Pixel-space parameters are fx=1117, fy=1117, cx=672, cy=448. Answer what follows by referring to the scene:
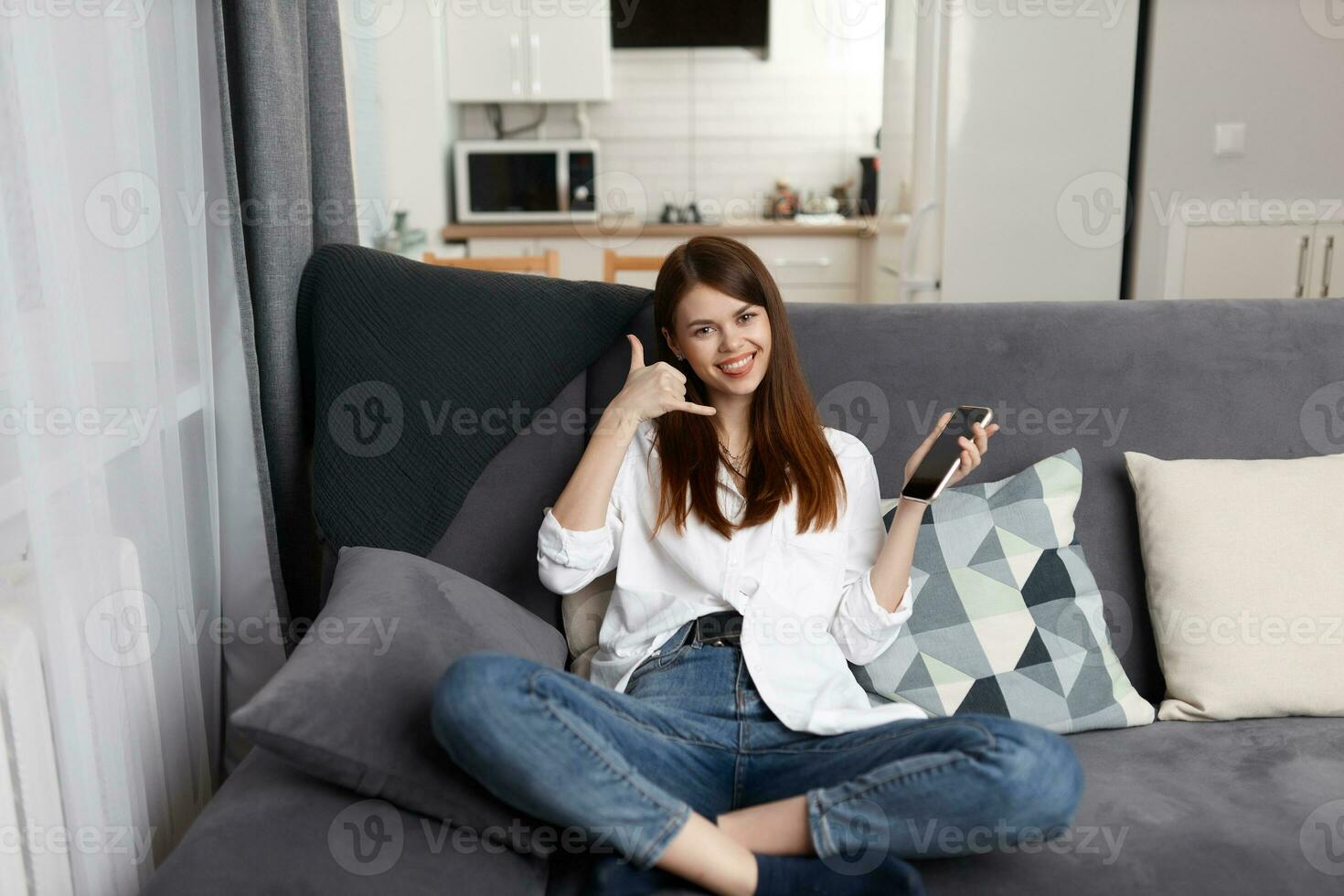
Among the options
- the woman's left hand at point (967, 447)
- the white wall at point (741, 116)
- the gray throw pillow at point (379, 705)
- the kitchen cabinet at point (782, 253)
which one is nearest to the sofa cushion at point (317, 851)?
the gray throw pillow at point (379, 705)

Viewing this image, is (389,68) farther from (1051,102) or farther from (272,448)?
(272,448)

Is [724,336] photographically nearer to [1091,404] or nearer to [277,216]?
[1091,404]

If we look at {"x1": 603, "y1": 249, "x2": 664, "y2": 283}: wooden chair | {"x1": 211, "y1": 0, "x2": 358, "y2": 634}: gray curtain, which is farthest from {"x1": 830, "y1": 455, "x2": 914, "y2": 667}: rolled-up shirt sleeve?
{"x1": 603, "y1": 249, "x2": 664, "y2": 283}: wooden chair

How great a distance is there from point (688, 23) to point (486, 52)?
94cm

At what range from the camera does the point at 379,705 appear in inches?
46.2

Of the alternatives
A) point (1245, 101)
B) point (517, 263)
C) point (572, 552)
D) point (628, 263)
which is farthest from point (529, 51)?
point (572, 552)

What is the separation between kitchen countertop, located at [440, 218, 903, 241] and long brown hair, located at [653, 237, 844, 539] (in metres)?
3.09

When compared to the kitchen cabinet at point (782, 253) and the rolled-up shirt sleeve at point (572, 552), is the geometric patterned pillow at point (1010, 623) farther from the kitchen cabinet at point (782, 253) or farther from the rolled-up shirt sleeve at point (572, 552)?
the kitchen cabinet at point (782, 253)

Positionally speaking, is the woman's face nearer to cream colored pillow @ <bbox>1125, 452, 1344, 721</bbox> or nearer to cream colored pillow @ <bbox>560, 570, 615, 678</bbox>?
cream colored pillow @ <bbox>560, 570, 615, 678</bbox>

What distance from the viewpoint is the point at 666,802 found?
1146 millimetres

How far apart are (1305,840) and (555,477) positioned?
105 cm

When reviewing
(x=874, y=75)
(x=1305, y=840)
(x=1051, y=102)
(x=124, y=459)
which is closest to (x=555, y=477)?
(x=124, y=459)

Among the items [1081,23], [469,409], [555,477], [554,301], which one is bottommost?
[555,477]

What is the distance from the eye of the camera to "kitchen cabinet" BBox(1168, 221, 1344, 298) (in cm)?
308
